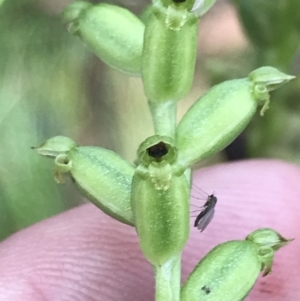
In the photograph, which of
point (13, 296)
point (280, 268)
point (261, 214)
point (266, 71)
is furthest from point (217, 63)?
point (266, 71)

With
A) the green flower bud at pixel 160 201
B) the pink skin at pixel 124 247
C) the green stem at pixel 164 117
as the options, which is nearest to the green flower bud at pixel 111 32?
the green stem at pixel 164 117

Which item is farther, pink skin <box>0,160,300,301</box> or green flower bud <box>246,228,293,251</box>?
pink skin <box>0,160,300,301</box>

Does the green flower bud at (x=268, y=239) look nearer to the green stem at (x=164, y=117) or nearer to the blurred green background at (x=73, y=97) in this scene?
the green stem at (x=164, y=117)

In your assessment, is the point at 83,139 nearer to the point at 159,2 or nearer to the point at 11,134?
the point at 11,134

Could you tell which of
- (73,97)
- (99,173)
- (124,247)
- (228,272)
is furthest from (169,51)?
(73,97)

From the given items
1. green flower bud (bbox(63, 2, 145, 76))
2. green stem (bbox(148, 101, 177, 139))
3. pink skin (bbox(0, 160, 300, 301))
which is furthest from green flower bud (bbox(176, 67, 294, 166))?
pink skin (bbox(0, 160, 300, 301))

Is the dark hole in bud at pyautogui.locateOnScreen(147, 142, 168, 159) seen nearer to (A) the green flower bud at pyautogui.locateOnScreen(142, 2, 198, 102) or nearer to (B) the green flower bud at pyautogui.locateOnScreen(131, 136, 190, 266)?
(B) the green flower bud at pyautogui.locateOnScreen(131, 136, 190, 266)

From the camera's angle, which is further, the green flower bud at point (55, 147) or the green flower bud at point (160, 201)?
the green flower bud at point (55, 147)
